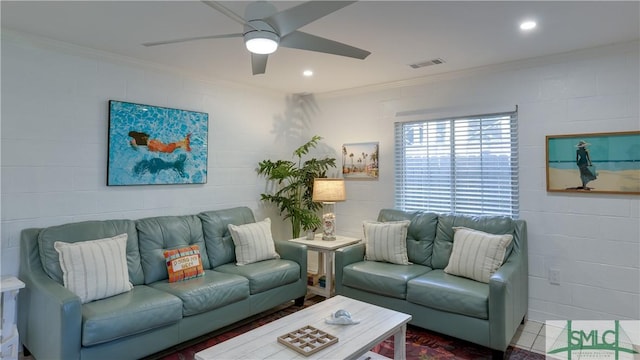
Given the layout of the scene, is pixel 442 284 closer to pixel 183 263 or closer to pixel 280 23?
pixel 183 263

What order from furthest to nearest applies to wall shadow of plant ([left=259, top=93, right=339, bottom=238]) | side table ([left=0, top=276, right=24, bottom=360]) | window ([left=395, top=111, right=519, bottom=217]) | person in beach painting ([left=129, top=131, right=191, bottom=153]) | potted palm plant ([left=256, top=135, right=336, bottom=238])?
wall shadow of plant ([left=259, top=93, right=339, bottom=238])
potted palm plant ([left=256, top=135, right=336, bottom=238])
window ([left=395, top=111, right=519, bottom=217])
person in beach painting ([left=129, top=131, right=191, bottom=153])
side table ([left=0, top=276, right=24, bottom=360])

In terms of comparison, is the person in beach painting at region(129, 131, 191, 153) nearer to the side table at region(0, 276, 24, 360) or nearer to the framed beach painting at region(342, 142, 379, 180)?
the side table at region(0, 276, 24, 360)

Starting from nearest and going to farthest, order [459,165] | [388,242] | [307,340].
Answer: [307,340]
[388,242]
[459,165]

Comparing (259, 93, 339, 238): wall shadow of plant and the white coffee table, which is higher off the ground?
(259, 93, 339, 238): wall shadow of plant

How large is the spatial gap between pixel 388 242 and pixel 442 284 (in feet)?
2.38

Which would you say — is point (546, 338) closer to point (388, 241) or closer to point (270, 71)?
point (388, 241)

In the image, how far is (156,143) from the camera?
11.3 feet

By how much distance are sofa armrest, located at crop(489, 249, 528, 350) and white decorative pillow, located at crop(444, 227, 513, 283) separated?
0.10 m

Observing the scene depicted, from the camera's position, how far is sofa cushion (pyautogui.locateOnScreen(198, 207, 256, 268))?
350 centimetres

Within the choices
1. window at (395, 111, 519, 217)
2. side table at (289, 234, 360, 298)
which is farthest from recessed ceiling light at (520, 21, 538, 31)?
side table at (289, 234, 360, 298)

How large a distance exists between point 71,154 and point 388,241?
281 centimetres

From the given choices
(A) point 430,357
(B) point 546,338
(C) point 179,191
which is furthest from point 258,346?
(B) point 546,338

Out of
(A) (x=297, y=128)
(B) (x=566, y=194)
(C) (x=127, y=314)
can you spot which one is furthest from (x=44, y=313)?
(B) (x=566, y=194)

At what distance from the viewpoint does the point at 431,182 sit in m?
3.94
